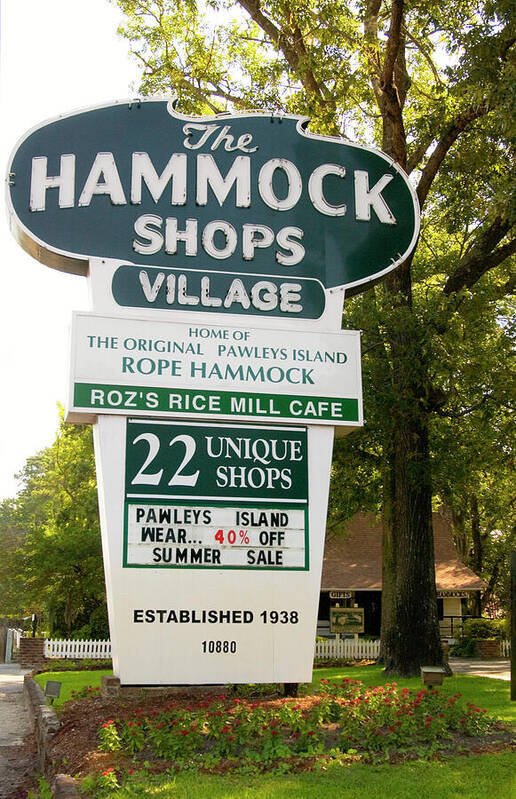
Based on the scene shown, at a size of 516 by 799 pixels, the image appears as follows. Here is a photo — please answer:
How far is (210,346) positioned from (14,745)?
7.13m

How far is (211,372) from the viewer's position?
10.8 metres

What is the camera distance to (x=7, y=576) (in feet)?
127

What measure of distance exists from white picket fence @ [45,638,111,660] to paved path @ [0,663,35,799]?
6.37 metres

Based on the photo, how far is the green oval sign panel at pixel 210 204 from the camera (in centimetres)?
1121

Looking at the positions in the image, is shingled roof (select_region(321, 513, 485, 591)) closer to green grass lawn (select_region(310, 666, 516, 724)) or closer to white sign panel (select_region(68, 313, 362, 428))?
green grass lawn (select_region(310, 666, 516, 724))

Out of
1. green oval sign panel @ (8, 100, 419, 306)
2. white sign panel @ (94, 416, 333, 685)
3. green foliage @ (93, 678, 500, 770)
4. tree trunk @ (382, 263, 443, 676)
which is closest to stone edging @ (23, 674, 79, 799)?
green foliage @ (93, 678, 500, 770)

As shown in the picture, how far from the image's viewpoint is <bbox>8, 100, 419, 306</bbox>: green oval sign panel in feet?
36.8

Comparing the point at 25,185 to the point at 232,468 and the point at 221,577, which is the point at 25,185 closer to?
the point at 232,468

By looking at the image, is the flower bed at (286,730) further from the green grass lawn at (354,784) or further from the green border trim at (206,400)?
the green border trim at (206,400)

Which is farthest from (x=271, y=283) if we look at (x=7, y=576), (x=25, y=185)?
(x=7, y=576)

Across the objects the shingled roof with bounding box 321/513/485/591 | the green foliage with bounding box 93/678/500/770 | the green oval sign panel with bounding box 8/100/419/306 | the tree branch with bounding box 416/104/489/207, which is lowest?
the green foliage with bounding box 93/678/500/770

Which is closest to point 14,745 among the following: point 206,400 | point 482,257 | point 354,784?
point 206,400

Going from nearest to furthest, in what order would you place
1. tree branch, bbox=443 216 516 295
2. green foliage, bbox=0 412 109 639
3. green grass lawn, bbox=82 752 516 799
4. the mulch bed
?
green grass lawn, bbox=82 752 516 799 → the mulch bed → tree branch, bbox=443 216 516 295 → green foliage, bbox=0 412 109 639

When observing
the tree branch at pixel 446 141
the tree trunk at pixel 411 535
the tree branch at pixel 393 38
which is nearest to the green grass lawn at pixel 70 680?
the tree trunk at pixel 411 535
